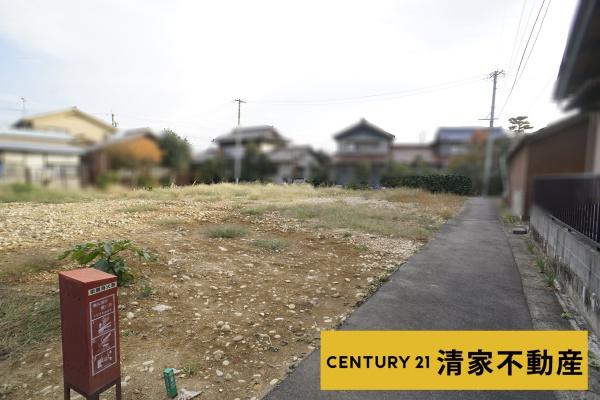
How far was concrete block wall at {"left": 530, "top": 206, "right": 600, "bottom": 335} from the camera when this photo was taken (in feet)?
10.3

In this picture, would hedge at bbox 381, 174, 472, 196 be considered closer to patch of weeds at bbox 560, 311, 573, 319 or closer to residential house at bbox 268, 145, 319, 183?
residential house at bbox 268, 145, 319, 183

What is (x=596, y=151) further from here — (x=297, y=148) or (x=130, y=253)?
(x=130, y=253)

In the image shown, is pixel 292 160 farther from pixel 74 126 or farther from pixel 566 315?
pixel 566 315

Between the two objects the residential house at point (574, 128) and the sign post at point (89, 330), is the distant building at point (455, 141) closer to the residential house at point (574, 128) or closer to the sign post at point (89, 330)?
the residential house at point (574, 128)

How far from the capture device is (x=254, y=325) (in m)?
3.10

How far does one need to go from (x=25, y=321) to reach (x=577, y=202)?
692 cm

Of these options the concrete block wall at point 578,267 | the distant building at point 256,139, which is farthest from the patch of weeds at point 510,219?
the distant building at point 256,139

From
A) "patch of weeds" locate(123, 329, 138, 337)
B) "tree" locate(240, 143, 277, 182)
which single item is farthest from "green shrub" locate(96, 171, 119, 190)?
"patch of weeds" locate(123, 329, 138, 337)

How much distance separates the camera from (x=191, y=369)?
239 cm

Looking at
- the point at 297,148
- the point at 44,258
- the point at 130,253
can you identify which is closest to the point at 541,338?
the point at 297,148

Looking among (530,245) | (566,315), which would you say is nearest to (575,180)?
(566,315)

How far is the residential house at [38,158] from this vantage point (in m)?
1.08

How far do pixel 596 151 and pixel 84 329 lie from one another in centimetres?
771

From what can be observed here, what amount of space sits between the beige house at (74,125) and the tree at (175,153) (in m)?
0.26
